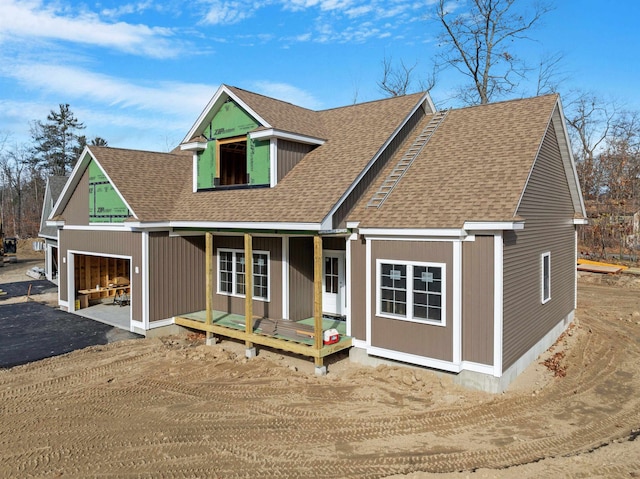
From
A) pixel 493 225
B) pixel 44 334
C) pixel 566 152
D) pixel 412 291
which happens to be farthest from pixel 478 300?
pixel 44 334

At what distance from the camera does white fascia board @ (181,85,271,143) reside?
12.4m

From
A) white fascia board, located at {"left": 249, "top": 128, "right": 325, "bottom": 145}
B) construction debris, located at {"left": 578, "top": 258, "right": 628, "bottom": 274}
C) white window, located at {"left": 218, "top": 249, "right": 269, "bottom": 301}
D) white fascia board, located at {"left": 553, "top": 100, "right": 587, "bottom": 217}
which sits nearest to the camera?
white fascia board, located at {"left": 553, "top": 100, "right": 587, "bottom": 217}

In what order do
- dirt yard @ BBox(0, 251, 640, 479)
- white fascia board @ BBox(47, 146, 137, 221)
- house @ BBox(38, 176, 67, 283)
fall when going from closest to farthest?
dirt yard @ BBox(0, 251, 640, 479), white fascia board @ BBox(47, 146, 137, 221), house @ BBox(38, 176, 67, 283)

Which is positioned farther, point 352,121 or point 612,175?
point 612,175

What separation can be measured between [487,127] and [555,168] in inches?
90.6

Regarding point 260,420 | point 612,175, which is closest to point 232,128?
point 260,420

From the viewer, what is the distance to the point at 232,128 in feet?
43.3

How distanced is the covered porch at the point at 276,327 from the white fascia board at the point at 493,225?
326 centimetres

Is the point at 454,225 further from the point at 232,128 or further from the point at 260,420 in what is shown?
the point at 232,128

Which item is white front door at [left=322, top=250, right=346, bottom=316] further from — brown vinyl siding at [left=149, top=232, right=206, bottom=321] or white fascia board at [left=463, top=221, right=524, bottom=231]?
white fascia board at [left=463, top=221, right=524, bottom=231]

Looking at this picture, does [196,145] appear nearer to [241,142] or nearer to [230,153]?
[230,153]

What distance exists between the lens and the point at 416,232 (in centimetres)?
924

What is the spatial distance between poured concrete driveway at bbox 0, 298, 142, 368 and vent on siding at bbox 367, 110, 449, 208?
8.33 m

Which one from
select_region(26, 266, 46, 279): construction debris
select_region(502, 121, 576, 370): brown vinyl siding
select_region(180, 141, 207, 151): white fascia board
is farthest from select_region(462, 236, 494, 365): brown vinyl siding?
select_region(26, 266, 46, 279): construction debris
